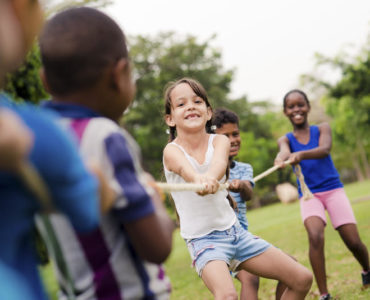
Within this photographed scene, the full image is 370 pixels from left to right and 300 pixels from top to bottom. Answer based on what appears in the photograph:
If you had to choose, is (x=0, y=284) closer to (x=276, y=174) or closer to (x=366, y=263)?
(x=366, y=263)

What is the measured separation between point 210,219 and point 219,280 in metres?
0.46

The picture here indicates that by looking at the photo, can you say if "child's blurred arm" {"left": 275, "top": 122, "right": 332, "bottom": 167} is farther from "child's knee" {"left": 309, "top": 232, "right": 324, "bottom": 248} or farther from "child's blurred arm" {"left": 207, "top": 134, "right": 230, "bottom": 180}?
"child's blurred arm" {"left": 207, "top": 134, "right": 230, "bottom": 180}

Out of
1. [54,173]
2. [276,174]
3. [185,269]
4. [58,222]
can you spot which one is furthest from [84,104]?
[276,174]

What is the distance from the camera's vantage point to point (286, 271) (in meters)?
3.21

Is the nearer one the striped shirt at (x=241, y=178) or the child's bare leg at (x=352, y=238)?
the striped shirt at (x=241, y=178)

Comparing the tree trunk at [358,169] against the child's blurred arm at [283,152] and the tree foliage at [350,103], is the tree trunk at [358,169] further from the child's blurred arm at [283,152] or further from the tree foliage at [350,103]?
the child's blurred arm at [283,152]

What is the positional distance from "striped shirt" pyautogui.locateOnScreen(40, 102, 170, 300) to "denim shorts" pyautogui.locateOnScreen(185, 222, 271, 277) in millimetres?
1593

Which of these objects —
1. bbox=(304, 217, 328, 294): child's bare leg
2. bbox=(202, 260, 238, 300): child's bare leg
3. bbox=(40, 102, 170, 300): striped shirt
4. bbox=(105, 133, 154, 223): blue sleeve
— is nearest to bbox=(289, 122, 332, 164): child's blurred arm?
bbox=(304, 217, 328, 294): child's bare leg

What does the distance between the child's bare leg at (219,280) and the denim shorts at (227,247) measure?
0.17 feet

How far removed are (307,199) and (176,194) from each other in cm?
217

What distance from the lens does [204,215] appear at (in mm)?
3459

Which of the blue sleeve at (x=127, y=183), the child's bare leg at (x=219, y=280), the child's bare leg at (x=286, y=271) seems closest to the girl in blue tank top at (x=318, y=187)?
the child's bare leg at (x=286, y=271)

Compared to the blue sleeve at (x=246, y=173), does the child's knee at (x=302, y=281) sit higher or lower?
lower

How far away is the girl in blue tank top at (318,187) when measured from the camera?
507cm
